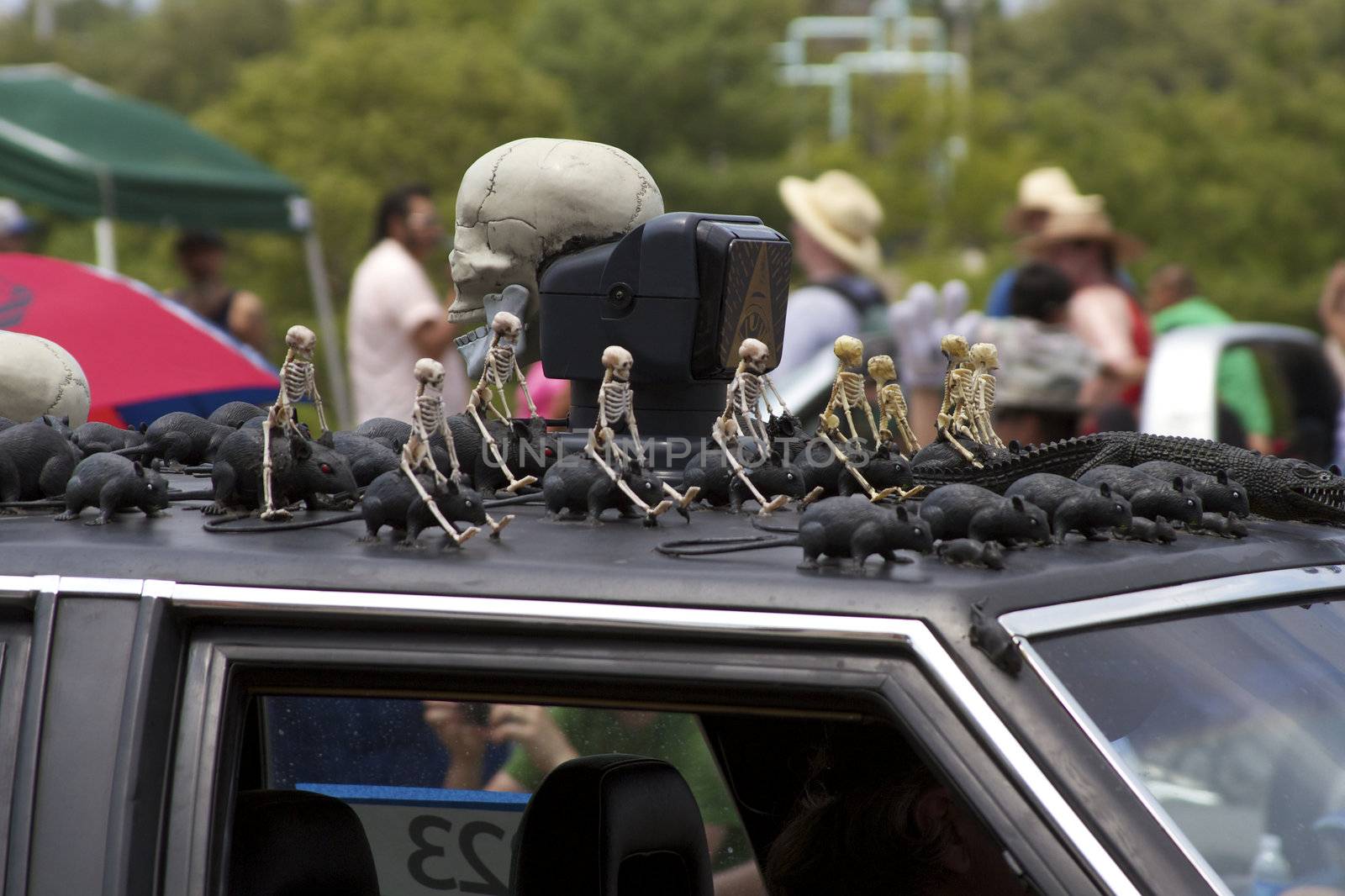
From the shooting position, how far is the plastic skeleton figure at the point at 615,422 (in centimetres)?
194

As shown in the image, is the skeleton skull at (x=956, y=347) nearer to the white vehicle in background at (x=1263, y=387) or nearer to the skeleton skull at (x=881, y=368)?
the skeleton skull at (x=881, y=368)

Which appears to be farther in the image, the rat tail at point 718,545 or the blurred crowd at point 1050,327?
the blurred crowd at point 1050,327

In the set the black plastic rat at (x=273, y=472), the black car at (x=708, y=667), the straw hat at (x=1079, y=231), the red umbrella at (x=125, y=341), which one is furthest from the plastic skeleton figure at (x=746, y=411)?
the straw hat at (x=1079, y=231)

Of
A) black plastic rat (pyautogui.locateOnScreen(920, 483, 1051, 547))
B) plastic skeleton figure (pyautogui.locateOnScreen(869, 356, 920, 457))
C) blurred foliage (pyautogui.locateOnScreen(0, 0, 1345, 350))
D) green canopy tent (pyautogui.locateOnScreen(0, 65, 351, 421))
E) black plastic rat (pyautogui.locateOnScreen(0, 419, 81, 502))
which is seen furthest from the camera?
blurred foliage (pyautogui.locateOnScreen(0, 0, 1345, 350))

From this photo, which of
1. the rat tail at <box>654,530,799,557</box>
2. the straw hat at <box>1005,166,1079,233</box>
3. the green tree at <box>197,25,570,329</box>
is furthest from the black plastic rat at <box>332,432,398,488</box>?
the green tree at <box>197,25,570,329</box>

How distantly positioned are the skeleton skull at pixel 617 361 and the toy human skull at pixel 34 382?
99 centimetres

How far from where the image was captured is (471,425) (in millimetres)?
2211

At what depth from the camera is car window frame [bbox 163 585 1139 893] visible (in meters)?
1.51

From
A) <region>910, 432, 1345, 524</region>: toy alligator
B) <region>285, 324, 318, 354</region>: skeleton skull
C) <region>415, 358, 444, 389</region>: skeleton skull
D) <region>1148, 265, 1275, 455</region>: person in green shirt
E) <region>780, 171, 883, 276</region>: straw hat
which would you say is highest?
<region>780, 171, 883, 276</region>: straw hat

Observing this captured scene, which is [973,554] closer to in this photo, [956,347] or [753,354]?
[753,354]

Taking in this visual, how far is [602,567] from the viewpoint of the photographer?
1.68 meters

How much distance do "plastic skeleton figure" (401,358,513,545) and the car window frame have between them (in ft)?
0.45

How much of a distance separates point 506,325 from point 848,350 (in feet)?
1.46

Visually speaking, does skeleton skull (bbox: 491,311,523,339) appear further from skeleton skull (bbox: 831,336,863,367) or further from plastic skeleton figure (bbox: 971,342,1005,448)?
plastic skeleton figure (bbox: 971,342,1005,448)
